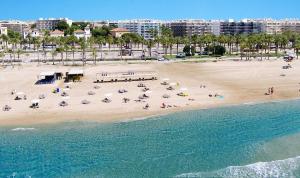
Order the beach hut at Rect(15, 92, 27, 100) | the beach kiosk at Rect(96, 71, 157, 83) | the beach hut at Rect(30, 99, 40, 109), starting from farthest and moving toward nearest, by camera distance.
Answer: the beach kiosk at Rect(96, 71, 157, 83) → the beach hut at Rect(15, 92, 27, 100) → the beach hut at Rect(30, 99, 40, 109)

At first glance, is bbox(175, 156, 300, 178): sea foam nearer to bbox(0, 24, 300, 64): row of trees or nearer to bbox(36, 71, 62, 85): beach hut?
bbox(36, 71, 62, 85): beach hut

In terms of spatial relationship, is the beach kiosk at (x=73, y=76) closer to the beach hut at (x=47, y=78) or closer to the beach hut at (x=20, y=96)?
the beach hut at (x=47, y=78)

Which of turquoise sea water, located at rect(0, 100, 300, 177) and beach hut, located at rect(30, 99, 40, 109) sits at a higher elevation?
beach hut, located at rect(30, 99, 40, 109)

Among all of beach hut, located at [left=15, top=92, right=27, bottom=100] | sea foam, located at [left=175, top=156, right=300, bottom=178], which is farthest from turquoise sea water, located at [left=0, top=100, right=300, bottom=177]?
beach hut, located at [left=15, top=92, right=27, bottom=100]

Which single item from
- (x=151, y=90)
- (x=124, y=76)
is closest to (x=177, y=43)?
(x=124, y=76)

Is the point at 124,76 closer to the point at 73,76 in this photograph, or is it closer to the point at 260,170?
the point at 73,76

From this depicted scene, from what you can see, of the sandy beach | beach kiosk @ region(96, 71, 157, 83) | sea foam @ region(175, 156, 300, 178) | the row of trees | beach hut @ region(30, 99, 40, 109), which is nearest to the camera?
sea foam @ region(175, 156, 300, 178)

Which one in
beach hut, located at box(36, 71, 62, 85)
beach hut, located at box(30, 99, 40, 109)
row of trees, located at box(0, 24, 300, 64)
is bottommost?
beach hut, located at box(30, 99, 40, 109)
